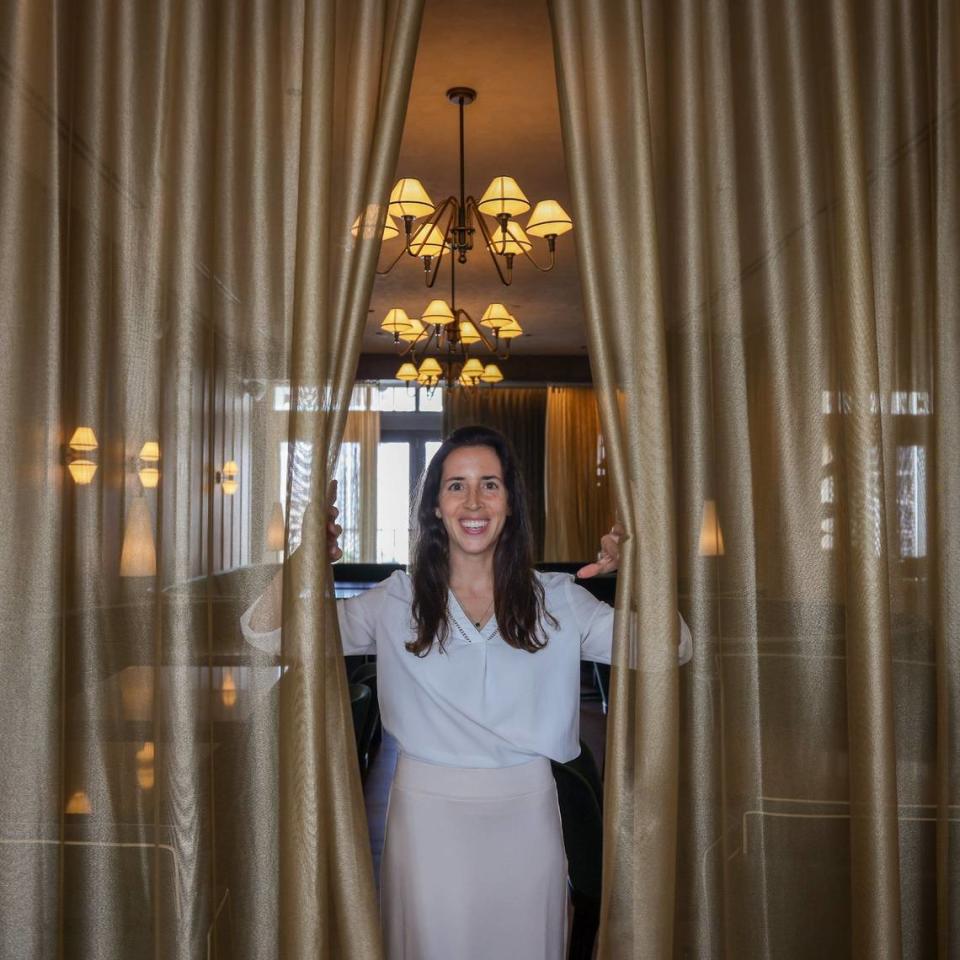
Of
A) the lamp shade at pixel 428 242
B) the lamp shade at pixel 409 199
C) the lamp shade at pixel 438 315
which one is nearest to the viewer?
the lamp shade at pixel 409 199

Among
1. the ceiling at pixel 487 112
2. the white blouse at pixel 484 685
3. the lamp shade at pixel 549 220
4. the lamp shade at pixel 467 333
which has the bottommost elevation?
the white blouse at pixel 484 685

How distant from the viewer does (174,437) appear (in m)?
1.41

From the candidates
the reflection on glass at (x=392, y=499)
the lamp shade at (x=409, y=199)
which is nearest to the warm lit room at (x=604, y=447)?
the lamp shade at (x=409, y=199)

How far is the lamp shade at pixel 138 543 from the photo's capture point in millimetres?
1396

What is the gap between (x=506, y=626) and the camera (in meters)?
1.67

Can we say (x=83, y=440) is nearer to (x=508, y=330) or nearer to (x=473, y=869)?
(x=473, y=869)

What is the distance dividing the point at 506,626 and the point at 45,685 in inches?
30.5

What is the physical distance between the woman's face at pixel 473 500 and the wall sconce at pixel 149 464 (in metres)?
0.59

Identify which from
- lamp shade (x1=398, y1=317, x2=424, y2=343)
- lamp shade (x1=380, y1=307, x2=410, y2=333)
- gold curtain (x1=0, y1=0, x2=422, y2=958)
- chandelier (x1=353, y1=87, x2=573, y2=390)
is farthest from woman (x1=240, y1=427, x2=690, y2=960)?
lamp shade (x1=398, y1=317, x2=424, y2=343)

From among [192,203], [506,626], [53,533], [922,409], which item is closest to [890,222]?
[922,409]

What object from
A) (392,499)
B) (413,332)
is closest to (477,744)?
(413,332)

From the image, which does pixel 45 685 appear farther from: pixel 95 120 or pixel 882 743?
pixel 882 743

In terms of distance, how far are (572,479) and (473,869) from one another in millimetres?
9295

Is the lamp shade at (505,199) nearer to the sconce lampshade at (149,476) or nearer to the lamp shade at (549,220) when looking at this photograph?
the lamp shade at (549,220)
